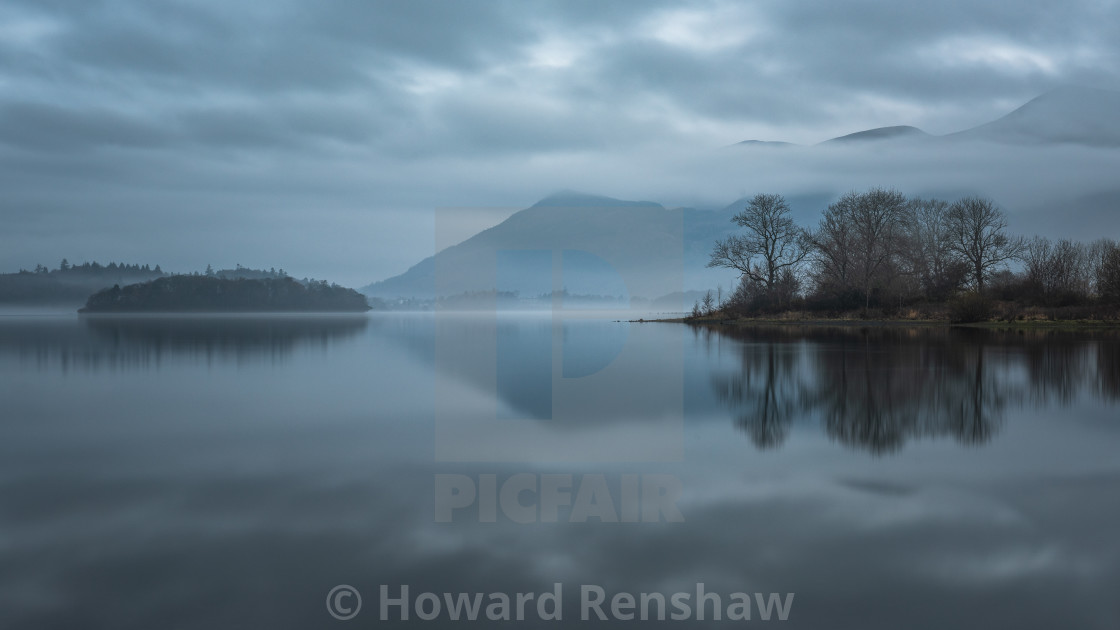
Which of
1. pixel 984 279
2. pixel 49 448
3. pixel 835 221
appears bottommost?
pixel 49 448

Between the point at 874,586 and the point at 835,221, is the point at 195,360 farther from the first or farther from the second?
the point at 835,221

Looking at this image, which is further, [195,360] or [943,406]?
[195,360]

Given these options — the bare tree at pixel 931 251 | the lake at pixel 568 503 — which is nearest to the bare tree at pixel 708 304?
the bare tree at pixel 931 251

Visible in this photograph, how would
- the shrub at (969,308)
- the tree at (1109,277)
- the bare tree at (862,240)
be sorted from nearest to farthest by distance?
the tree at (1109,277)
the shrub at (969,308)
the bare tree at (862,240)

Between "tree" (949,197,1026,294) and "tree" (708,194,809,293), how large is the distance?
16630 millimetres

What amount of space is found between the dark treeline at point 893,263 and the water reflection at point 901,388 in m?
26.9

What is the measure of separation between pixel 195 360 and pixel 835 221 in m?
51.5

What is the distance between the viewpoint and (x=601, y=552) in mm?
5191

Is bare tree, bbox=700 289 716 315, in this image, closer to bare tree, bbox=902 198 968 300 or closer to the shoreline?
the shoreline

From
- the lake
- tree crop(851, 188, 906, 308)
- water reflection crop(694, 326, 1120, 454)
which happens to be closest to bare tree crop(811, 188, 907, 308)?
tree crop(851, 188, 906, 308)

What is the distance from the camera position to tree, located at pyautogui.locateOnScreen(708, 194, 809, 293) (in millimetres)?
57987

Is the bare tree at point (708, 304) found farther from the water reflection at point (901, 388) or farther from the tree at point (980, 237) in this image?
the water reflection at point (901, 388)

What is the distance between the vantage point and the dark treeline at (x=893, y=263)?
4850 cm

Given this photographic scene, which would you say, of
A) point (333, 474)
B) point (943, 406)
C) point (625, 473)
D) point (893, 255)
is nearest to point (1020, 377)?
point (943, 406)
